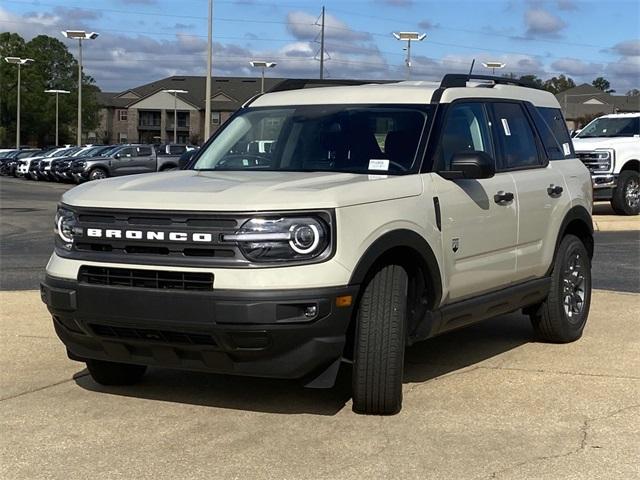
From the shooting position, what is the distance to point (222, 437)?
16.0ft

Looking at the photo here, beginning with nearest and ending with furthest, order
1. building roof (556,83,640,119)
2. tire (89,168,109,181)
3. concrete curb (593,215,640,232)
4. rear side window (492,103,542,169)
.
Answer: rear side window (492,103,542,169), concrete curb (593,215,640,232), tire (89,168,109,181), building roof (556,83,640,119)

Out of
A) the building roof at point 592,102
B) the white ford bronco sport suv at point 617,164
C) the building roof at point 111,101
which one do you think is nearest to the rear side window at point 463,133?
the white ford bronco sport suv at point 617,164

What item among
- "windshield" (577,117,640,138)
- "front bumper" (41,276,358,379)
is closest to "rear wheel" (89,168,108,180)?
"windshield" (577,117,640,138)

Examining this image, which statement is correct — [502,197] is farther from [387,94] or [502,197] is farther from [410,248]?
[410,248]

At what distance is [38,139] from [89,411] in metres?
105

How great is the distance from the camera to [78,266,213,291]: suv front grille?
476 cm

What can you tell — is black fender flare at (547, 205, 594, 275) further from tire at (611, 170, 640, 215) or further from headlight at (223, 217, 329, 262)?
tire at (611, 170, 640, 215)

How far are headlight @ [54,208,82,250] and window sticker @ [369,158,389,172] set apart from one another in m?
1.81

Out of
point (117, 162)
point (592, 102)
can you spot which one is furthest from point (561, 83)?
point (117, 162)

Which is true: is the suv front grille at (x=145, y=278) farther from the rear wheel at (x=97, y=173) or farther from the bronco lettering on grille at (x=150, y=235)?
the rear wheel at (x=97, y=173)

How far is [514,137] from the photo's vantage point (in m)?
6.79

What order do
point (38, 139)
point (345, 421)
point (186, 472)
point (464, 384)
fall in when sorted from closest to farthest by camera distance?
point (186, 472)
point (345, 421)
point (464, 384)
point (38, 139)

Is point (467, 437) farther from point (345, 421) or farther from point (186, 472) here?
point (186, 472)

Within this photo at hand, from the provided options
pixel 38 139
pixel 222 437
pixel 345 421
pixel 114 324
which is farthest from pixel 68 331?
pixel 38 139
